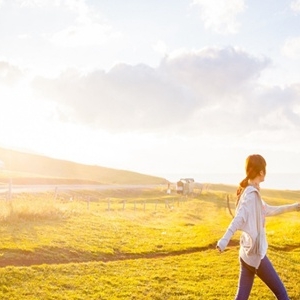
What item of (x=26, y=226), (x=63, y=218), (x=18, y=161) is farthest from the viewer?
(x=18, y=161)

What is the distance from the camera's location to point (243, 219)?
8.21 metres

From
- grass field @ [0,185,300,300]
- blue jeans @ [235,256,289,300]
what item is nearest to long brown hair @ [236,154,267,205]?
blue jeans @ [235,256,289,300]

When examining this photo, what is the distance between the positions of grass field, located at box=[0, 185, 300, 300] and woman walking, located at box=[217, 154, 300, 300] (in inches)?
201

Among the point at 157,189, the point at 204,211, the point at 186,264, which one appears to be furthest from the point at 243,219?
the point at 157,189

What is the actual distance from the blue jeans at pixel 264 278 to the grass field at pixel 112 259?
16.3 feet

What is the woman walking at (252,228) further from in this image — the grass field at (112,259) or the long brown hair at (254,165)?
the grass field at (112,259)

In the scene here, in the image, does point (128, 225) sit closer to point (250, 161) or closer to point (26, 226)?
point (26, 226)

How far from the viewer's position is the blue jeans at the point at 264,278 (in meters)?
8.34

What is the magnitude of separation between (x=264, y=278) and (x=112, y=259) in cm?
1083

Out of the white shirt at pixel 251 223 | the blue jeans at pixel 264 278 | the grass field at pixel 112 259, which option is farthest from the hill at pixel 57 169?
the white shirt at pixel 251 223

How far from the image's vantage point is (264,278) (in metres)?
8.40

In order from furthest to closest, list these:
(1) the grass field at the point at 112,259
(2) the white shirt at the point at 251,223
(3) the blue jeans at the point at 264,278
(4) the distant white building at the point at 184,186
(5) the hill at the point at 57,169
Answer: (5) the hill at the point at 57,169, (4) the distant white building at the point at 184,186, (1) the grass field at the point at 112,259, (3) the blue jeans at the point at 264,278, (2) the white shirt at the point at 251,223

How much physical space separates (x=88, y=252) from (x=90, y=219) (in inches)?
340

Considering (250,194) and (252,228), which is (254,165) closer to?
(250,194)
